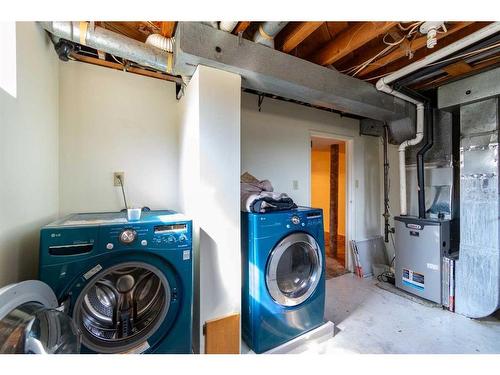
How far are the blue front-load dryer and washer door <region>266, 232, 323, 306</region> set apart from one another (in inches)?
23.3

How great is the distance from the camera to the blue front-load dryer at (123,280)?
3.04 ft

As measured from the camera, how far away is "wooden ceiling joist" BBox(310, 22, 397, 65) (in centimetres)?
126

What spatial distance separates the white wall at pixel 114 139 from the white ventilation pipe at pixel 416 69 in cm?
201

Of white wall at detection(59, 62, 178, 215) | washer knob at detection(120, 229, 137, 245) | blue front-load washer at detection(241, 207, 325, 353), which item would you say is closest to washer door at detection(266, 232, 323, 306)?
blue front-load washer at detection(241, 207, 325, 353)

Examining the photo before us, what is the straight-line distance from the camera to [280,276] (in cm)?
164

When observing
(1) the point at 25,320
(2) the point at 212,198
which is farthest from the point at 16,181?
(2) the point at 212,198

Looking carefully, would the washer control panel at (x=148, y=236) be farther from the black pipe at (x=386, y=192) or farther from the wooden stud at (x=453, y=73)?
the black pipe at (x=386, y=192)

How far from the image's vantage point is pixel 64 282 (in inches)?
36.0

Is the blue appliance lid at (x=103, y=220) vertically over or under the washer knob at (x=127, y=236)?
over

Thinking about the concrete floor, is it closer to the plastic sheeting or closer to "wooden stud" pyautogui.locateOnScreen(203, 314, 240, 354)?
the plastic sheeting

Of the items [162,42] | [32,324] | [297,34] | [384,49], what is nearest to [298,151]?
[384,49]

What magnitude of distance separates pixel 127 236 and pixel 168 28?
133 centimetres

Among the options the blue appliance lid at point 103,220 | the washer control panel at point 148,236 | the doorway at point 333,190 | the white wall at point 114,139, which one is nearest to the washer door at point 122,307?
the washer control panel at point 148,236
